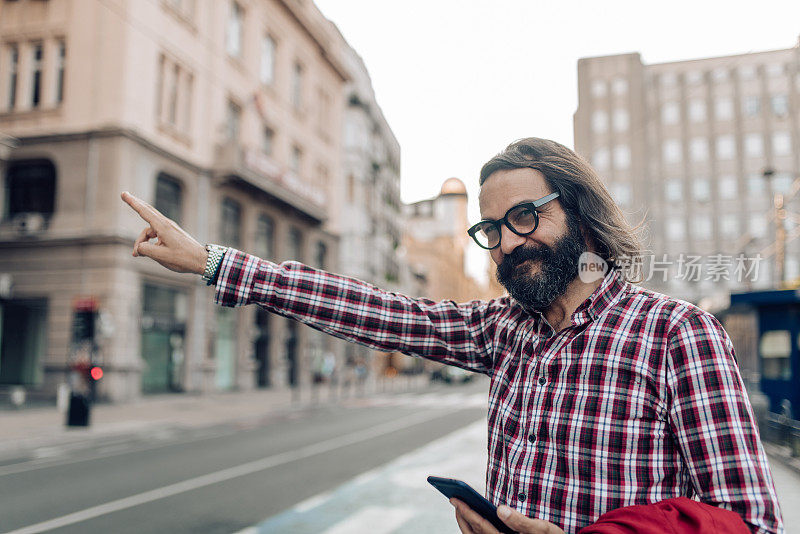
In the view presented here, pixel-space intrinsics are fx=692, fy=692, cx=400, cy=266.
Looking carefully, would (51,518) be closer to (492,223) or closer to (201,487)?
(201,487)

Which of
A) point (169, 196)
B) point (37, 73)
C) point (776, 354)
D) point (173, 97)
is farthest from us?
point (169, 196)

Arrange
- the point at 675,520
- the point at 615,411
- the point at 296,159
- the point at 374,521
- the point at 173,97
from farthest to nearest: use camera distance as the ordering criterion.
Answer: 1. the point at 296,159
2. the point at 173,97
3. the point at 374,521
4. the point at 615,411
5. the point at 675,520

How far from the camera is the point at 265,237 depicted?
2886 centimetres

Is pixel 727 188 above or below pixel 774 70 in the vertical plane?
below

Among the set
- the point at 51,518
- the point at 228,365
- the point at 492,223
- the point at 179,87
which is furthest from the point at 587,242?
the point at 228,365

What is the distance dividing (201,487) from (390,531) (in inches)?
127

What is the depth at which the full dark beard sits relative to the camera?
1655mm

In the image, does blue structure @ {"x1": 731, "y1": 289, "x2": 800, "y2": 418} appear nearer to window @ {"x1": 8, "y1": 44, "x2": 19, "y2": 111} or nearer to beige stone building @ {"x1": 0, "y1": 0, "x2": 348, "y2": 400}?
beige stone building @ {"x1": 0, "y1": 0, "x2": 348, "y2": 400}

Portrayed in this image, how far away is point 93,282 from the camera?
19.6 meters

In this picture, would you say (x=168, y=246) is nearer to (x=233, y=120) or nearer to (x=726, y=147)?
(x=726, y=147)

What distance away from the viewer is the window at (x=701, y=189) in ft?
16.8

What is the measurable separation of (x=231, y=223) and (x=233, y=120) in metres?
3.91

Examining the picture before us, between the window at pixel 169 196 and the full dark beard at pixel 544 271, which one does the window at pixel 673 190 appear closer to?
the full dark beard at pixel 544 271

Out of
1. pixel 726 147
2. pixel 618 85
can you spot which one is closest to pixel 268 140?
pixel 726 147
